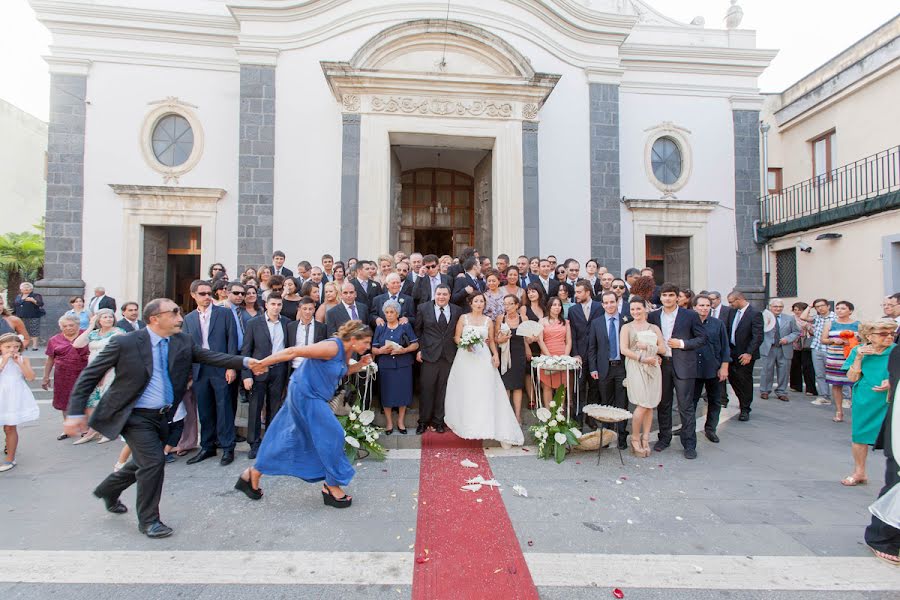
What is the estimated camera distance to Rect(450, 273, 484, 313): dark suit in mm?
6572

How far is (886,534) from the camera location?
3.43m

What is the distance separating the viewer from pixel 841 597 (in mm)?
3006

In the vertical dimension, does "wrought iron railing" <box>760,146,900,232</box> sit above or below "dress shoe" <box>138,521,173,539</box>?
above

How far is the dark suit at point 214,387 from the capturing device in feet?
17.9

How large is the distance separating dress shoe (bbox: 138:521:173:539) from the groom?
3014mm

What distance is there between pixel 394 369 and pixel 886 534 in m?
4.83

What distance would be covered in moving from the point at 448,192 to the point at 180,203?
24.9 ft

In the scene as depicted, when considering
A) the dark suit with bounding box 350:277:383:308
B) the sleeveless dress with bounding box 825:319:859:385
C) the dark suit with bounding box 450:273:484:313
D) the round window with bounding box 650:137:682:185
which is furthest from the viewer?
the round window with bounding box 650:137:682:185

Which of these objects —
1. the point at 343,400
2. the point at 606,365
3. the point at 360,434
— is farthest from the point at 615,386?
the point at 343,400

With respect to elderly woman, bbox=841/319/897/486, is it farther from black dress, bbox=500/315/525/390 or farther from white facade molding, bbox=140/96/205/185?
white facade molding, bbox=140/96/205/185

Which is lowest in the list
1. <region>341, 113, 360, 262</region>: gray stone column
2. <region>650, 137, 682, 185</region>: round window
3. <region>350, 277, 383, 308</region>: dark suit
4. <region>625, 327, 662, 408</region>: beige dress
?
<region>625, 327, 662, 408</region>: beige dress

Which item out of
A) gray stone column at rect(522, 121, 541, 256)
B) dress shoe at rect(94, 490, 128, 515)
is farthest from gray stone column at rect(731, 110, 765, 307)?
dress shoe at rect(94, 490, 128, 515)

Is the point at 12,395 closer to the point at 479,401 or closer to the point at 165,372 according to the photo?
the point at 165,372

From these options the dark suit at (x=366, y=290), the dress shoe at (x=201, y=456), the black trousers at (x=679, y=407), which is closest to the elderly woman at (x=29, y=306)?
the dress shoe at (x=201, y=456)
